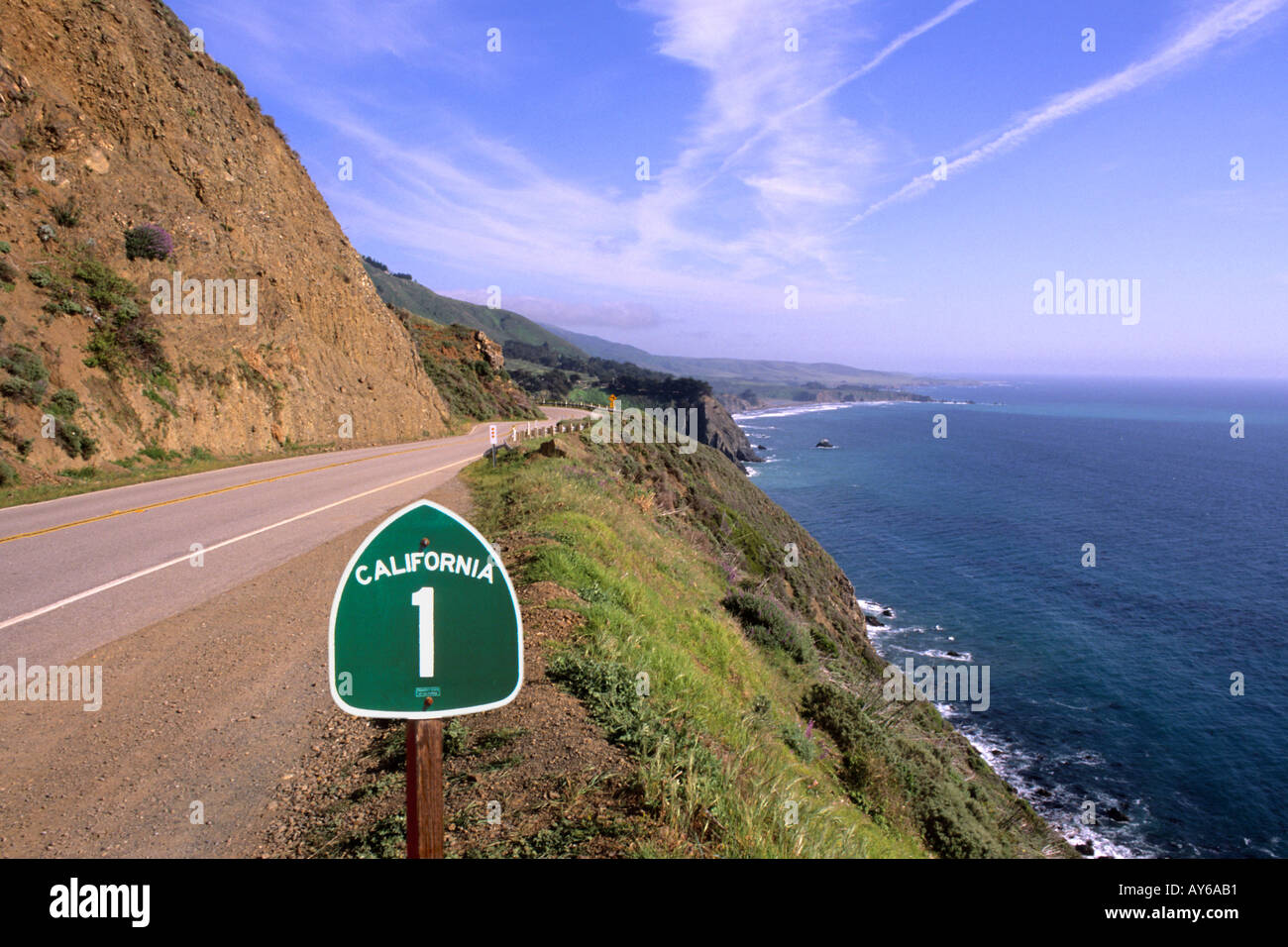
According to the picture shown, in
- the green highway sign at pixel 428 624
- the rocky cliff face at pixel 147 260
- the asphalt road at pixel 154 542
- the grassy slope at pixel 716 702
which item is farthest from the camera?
the rocky cliff face at pixel 147 260

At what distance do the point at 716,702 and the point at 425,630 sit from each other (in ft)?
17.4

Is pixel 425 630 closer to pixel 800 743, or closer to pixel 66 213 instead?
pixel 800 743

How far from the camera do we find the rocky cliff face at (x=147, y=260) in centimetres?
1755

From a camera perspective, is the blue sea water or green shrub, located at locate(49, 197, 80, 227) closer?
green shrub, located at locate(49, 197, 80, 227)

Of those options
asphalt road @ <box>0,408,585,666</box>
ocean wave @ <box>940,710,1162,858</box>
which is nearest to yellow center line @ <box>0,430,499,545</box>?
asphalt road @ <box>0,408,585,666</box>

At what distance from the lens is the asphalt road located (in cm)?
696

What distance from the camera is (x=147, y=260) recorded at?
818 inches

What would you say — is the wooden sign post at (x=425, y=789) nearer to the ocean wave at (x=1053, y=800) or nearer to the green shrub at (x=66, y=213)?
the ocean wave at (x=1053, y=800)

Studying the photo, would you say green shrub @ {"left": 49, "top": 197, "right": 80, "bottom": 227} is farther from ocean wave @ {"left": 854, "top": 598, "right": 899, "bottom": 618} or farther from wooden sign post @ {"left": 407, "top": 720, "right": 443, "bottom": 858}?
ocean wave @ {"left": 854, "top": 598, "right": 899, "bottom": 618}

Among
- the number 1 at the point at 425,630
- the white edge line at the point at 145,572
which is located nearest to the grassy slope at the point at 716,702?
the number 1 at the point at 425,630

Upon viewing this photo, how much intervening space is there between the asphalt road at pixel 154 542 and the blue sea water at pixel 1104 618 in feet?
75.9

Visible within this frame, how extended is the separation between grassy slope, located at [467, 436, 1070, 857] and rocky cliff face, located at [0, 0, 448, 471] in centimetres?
960
